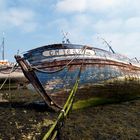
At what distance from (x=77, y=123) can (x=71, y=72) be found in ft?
9.08

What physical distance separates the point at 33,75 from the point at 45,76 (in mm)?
413

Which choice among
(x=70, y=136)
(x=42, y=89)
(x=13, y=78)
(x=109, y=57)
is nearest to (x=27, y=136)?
(x=70, y=136)

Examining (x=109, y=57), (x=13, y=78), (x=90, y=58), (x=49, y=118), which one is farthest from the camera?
(x=13, y=78)

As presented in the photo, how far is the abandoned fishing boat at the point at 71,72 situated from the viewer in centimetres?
1211

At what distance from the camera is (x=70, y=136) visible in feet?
28.9

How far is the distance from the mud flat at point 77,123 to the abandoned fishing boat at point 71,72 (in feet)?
2.23

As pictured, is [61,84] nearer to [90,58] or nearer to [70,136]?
[90,58]

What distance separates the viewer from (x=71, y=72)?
12.6 metres

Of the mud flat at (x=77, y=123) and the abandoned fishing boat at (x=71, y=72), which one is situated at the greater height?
the abandoned fishing boat at (x=71, y=72)

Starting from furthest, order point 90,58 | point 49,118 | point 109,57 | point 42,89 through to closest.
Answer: point 109,57, point 90,58, point 42,89, point 49,118

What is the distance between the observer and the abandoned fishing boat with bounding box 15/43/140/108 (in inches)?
477

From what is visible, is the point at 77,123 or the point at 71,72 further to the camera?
the point at 71,72

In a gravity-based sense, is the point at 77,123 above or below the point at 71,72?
below

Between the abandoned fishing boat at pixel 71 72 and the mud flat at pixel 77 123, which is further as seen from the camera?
the abandoned fishing boat at pixel 71 72
